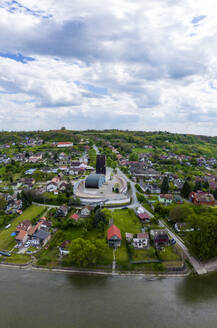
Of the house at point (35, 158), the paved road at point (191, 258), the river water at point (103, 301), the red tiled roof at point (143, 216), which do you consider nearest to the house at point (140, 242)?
the river water at point (103, 301)

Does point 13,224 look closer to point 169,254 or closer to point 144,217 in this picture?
point 144,217

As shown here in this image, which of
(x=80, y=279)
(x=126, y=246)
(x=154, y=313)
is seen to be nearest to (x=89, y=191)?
(x=126, y=246)

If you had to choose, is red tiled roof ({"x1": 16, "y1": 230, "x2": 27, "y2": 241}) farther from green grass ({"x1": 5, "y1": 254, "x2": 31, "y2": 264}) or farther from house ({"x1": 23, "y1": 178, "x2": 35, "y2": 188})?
house ({"x1": 23, "y1": 178, "x2": 35, "y2": 188})

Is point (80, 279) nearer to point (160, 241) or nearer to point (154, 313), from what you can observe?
point (154, 313)

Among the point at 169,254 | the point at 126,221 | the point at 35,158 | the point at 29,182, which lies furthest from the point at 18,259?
the point at 35,158

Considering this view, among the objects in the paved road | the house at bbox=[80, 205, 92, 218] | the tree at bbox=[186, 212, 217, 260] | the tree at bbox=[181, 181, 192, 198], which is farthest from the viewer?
the tree at bbox=[181, 181, 192, 198]

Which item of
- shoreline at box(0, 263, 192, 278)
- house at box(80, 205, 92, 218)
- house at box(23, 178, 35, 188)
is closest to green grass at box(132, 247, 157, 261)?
shoreline at box(0, 263, 192, 278)

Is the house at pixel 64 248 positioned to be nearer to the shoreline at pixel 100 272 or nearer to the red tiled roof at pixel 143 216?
the shoreline at pixel 100 272
